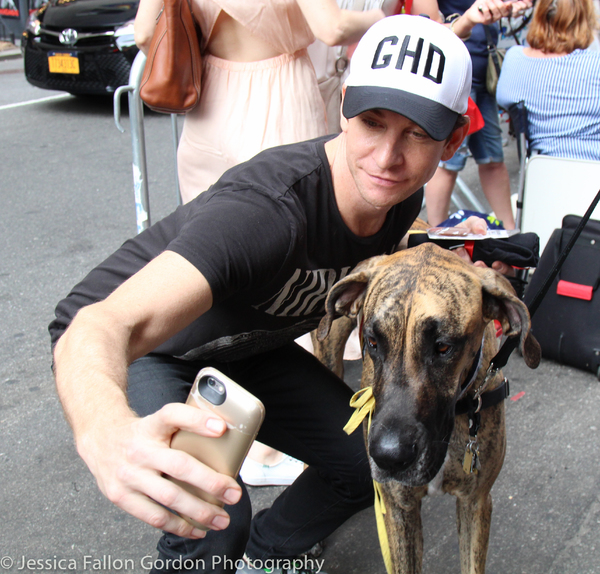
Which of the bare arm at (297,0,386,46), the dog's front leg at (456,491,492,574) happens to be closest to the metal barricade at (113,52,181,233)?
the bare arm at (297,0,386,46)

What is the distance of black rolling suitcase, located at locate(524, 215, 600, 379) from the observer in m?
4.02

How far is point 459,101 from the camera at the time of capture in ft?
7.37

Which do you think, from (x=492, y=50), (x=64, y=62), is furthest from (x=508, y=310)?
(x=64, y=62)

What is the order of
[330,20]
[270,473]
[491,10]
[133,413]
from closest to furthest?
1. [133,413]
2. [330,20]
3. [270,473]
4. [491,10]

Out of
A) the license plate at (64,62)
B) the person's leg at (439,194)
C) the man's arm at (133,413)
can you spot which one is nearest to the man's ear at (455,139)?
the man's arm at (133,413)

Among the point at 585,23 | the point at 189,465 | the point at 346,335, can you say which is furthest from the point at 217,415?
the point at 585,23

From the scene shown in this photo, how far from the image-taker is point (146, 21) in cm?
328

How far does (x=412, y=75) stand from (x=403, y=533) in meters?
1.65

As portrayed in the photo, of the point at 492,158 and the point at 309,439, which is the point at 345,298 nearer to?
the point at 309,439

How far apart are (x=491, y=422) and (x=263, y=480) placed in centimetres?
135

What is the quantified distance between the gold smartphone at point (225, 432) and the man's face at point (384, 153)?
1.15 m

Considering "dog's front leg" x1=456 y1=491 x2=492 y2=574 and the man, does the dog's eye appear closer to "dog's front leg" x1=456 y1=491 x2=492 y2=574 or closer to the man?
the man

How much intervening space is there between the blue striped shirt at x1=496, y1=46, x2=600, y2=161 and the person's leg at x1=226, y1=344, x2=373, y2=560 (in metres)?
3.19

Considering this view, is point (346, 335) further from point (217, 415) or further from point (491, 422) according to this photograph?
point (217, 415)
